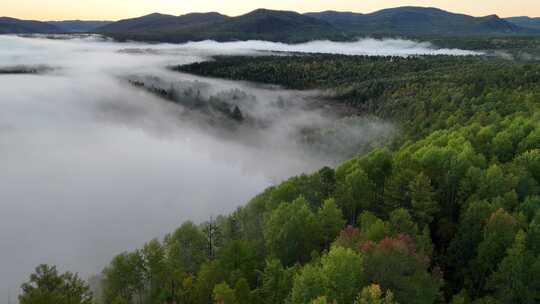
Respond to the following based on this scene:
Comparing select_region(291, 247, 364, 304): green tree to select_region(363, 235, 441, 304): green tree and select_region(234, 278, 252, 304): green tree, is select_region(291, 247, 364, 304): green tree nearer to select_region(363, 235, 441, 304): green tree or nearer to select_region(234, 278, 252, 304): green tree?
select_region(363, 235, 441, 304): green tree

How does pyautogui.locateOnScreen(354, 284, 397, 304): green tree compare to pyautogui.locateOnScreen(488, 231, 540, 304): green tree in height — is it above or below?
above

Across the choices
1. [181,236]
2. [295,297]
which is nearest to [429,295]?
[295,297]

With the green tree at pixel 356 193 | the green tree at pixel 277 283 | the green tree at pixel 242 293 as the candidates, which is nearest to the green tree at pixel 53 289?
the green tree at pixel 242 293

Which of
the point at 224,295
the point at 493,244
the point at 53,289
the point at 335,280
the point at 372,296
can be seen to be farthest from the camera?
the point at 493,244

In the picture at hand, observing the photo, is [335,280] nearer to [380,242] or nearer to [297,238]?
[380,242]

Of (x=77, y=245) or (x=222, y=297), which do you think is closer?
(x=222, y=297)

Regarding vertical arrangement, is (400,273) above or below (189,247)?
above

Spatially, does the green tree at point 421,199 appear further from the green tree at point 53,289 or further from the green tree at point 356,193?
the green tree at point 53,289

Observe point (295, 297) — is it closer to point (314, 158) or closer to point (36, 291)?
point (36, 291)

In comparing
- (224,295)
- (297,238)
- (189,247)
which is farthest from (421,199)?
(189,247)

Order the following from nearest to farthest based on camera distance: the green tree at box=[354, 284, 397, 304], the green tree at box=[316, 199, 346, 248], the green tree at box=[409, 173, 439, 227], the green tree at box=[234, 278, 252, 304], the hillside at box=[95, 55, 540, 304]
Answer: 1. the green tree at box=[354, 284, 397, 304]
2. the hillside at box=[95, 55, 540, 304]
3. the green tree at box=[234, 278, 252, 304]
4. the green tree at box=[316, 199, 346, 248]
5. the green tree at box=[409, 173, 439, 227]

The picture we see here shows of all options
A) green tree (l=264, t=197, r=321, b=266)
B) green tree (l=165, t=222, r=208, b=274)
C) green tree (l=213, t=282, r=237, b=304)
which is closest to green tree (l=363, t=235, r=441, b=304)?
green tree (l=213, t=282, r=237, b=304)
